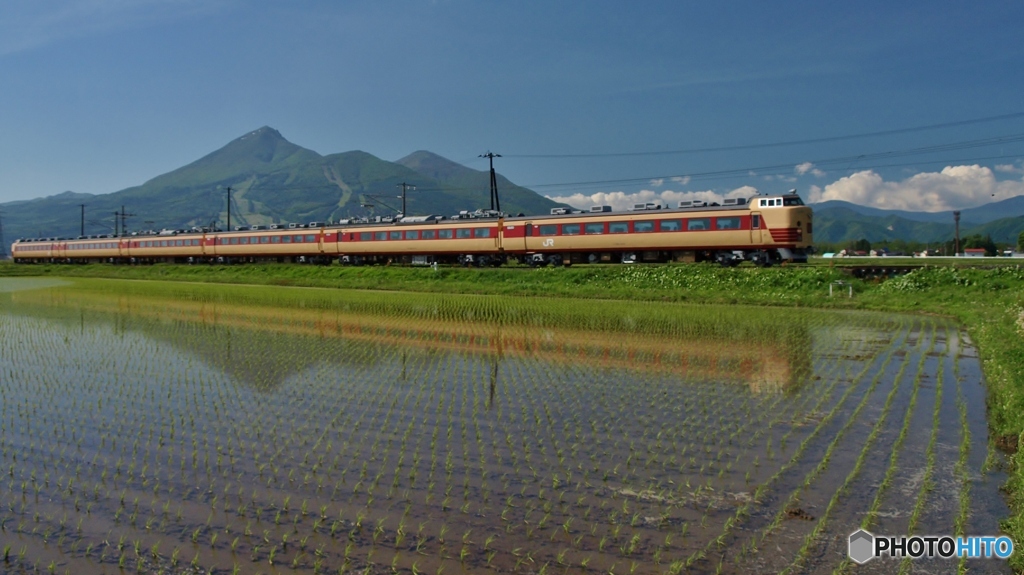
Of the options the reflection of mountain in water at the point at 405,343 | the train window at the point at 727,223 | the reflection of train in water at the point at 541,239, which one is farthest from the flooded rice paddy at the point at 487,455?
the train window at the point at 727,223

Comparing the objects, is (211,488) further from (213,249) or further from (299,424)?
(213,249)

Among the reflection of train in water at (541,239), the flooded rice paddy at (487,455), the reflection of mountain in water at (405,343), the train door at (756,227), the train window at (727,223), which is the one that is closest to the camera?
the flooded rice paddy at (487,455)

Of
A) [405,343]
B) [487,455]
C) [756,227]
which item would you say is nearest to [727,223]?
[756,227]

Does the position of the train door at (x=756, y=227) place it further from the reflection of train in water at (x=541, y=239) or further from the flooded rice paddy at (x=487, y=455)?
the flooded rice paddy at (x=487, y=455)

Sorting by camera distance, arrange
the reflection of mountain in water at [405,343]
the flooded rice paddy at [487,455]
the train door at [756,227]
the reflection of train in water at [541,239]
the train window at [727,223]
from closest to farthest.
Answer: the flooded rice paddy at [487,455]
the reflection of mountain in water at [405,343]
the train door at [756,227]
the reflection of train in water at [541,239]
the train window at [727,223]

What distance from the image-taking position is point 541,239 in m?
35.8

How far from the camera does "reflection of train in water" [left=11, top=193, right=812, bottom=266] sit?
29.5 metres

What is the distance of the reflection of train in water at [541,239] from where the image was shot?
96.8 ft

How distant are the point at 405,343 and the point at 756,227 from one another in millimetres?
18627

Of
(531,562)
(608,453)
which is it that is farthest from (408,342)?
(531,562)

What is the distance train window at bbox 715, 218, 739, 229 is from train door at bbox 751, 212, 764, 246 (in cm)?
71

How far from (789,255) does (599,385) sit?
20477mm

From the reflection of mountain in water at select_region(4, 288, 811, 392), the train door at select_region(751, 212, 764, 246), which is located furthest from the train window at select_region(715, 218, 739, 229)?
the reflection of mountain in water at select_region(4, 288, 811, 392)

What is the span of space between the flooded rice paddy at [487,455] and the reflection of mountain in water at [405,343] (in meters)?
0.15
